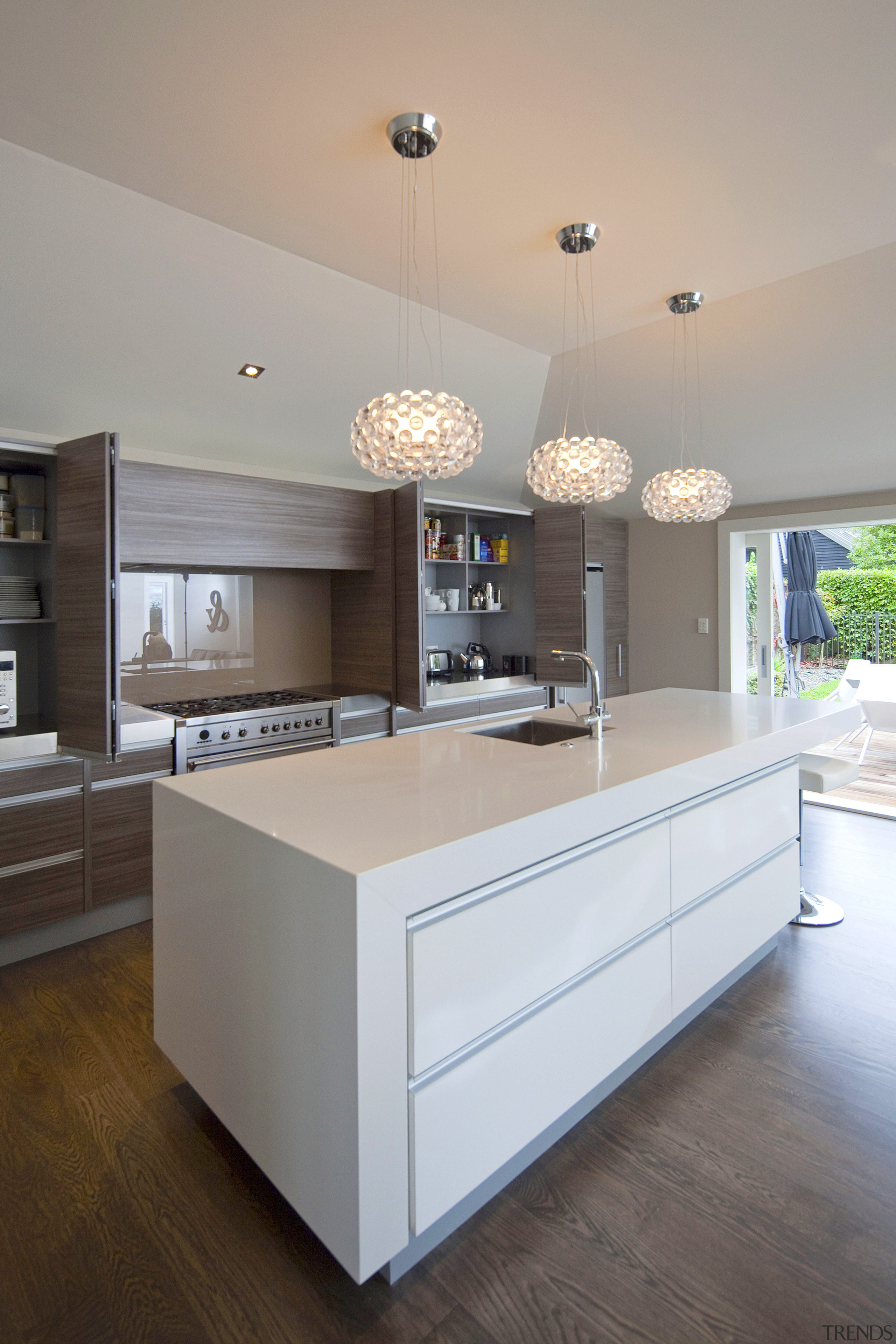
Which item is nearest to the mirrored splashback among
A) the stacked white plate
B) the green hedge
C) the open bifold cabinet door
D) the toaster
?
the stacked white plate

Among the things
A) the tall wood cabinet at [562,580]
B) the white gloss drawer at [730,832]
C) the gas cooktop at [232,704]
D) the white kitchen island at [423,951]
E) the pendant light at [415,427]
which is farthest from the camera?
the tall wood cabinet at [562,580]

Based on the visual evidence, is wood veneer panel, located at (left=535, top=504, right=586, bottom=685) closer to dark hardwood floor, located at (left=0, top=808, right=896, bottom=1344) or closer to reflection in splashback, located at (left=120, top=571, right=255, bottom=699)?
reflection in splashback, located at (left=120, top=571, right=255, bottom=699)

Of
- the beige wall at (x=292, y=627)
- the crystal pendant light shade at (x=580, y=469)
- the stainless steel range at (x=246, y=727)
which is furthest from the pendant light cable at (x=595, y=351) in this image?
the stainless steel range at (x=246, y=727)

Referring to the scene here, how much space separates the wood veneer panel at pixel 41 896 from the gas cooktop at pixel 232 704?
0.76 meters

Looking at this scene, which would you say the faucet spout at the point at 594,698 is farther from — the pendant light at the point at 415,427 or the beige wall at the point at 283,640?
the beige wall at the point at 283,640

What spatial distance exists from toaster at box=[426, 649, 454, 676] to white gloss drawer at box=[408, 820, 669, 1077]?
11.0 feet

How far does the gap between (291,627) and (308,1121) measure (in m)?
3.45

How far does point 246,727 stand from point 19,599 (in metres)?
1.16

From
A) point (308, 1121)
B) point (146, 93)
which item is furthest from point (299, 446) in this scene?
point (308, 1121)

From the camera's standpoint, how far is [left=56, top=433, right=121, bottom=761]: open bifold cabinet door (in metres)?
2.93

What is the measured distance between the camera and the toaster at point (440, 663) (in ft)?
17.5

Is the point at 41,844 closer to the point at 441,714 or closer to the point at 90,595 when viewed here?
the point at 90,595

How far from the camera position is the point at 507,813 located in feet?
5.44

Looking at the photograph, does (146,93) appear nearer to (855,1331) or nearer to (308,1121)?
(308,1121)
